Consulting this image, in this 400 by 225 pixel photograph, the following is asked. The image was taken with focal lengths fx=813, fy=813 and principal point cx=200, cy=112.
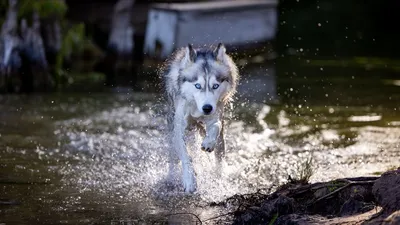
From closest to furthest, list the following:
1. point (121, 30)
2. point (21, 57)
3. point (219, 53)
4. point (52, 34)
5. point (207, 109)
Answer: point (207, 109) < point (219, 53) < point (21, 57) < point (52, 34) < point (121, 30)

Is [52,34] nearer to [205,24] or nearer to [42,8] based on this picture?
[42,8]

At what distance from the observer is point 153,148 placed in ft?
30.1

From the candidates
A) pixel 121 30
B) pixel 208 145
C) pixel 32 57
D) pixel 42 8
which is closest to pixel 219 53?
pixel 208 145

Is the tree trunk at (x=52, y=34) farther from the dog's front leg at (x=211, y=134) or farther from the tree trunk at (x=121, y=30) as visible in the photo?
the dog's front leg at (x=211, y=134)

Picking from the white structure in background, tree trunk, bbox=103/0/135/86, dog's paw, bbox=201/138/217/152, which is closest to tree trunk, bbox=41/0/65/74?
tree trunk, bbox=103/0/135/86

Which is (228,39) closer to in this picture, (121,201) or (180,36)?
(180,36)

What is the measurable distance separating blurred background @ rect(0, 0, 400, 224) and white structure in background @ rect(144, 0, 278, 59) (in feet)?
0.09

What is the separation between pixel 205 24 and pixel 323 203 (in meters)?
12.0

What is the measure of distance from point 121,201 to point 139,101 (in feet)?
18.8

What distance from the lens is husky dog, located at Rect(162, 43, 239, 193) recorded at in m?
7.03

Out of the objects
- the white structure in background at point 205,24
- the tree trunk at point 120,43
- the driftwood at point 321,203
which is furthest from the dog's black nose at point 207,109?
the tree trunk at point 120,43

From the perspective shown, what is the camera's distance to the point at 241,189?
7.25m

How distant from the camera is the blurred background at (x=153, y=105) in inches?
287

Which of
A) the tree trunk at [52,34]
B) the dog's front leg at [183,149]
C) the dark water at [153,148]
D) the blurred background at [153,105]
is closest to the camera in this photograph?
the dark water at [153,148]
